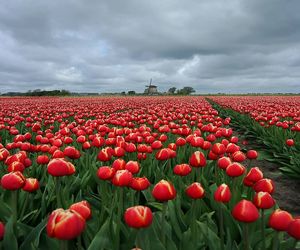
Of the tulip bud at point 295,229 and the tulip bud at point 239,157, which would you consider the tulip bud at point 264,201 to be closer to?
the tulip bud at point 295,229

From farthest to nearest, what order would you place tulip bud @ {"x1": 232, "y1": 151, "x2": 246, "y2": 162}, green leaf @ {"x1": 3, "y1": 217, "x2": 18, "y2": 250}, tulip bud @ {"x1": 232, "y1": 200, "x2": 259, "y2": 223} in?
tulip bud @ {"x1": 232, "y1": 151, "x2": 246, "y2": 162}, green leaf @ {"x1": 3, "y1": 217, "x2": 18, "y2": 250}, tulip bud @ {"x1": 232, "y1": 200, "x2": 259, "y2": 223}

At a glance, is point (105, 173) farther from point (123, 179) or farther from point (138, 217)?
point (138, 217)

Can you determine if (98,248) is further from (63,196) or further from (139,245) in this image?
(63,196)

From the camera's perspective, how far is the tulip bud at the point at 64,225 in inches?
64.7

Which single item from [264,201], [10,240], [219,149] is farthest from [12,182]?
[219,149]

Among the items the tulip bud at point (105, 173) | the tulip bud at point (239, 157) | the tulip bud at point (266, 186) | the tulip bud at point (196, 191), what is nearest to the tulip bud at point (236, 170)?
the tulip bud at point (266, 186)

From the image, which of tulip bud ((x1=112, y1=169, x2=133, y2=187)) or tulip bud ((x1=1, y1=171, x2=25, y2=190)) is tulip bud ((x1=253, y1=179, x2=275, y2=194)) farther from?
tulip bud ((x1=1, y1=171, x2=25, y2=190))

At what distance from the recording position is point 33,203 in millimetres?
3854

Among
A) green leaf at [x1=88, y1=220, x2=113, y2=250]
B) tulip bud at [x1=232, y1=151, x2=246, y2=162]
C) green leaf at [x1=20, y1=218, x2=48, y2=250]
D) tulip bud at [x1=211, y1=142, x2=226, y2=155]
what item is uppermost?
tulip bud at [x1=211, y1=142, x2=226, y2=155]

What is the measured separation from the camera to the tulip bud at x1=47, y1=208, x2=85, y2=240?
1645 millimetres

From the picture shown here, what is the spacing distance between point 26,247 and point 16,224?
0.95 ft

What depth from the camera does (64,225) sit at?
164cm

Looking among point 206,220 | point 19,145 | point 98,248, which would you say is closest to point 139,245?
point 98,248

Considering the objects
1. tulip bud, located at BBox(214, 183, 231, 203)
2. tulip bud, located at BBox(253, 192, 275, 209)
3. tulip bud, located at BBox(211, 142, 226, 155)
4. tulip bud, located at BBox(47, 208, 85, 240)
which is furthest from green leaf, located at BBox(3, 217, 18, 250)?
tulip bud, located at BBox(211, 142, 226, 155)
